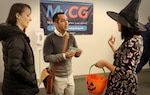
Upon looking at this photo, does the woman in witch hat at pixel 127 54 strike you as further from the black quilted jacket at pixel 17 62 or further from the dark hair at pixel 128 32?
the black quilted jacket at pixel 17 62

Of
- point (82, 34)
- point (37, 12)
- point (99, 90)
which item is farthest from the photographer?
point (82, 34)

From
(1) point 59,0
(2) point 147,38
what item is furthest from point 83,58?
(2) point 147,38

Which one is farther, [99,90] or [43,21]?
[43,21]

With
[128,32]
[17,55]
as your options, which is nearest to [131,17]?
[128,32]

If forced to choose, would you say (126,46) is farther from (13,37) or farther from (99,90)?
(13,37)

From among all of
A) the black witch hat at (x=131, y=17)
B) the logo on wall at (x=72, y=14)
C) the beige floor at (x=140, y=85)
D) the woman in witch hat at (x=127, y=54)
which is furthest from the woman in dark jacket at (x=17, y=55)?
the logo on wall at (x=72, y=14)

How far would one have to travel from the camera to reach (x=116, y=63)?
1949mm

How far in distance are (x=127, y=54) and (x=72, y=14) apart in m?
3.40

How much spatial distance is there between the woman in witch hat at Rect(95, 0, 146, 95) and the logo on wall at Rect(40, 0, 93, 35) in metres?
3.04

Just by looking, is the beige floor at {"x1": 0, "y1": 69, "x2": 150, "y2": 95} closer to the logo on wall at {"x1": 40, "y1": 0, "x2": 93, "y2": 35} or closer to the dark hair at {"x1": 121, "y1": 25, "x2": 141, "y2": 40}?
the logo on wall at {"x1": 40, "y1": 0, "x2": 93, "y2": 35}

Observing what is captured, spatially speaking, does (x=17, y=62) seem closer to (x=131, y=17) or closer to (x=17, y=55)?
(x=17, y=55)

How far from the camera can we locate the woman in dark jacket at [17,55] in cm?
173

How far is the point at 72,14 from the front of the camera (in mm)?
5098

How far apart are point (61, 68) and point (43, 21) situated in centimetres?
240
